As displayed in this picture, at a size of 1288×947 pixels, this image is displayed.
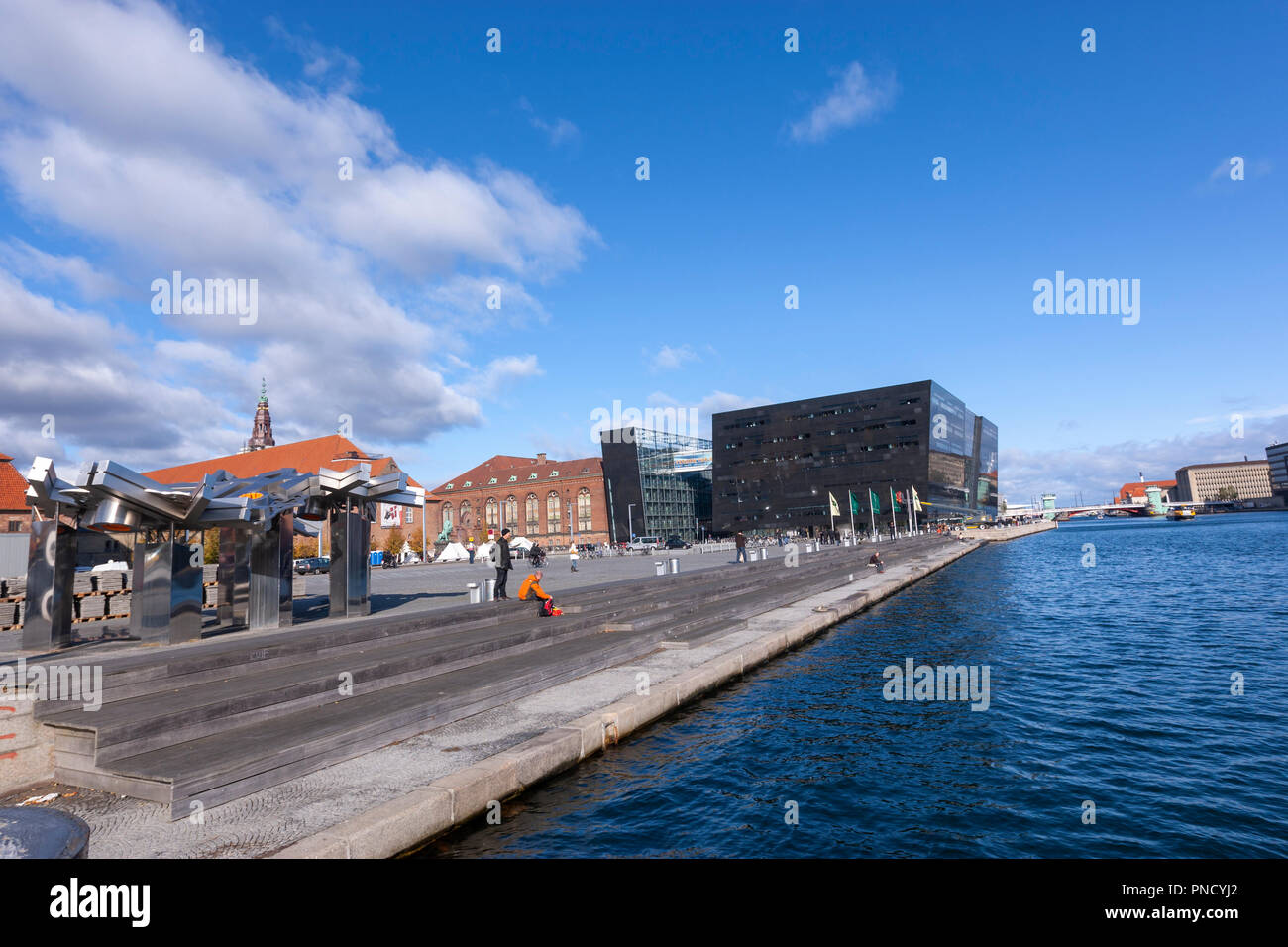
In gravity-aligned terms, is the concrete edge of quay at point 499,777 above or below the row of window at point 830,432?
below

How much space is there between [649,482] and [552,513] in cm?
1955

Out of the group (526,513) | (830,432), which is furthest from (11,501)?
(830,432)

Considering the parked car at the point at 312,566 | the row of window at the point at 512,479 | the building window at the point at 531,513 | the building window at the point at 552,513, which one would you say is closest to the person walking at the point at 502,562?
the parked car at the point at 312,566

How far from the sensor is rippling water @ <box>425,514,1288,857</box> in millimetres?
7285

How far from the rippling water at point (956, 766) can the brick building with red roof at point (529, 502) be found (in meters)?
106

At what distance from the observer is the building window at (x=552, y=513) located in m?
127

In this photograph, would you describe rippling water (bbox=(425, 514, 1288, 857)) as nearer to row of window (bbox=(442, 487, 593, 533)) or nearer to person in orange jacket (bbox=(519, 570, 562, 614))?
person in orange jacket (bbox=(519, 570, 562, 614))

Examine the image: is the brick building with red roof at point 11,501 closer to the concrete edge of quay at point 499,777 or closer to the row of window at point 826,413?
the concrete edge of quay at point 499,777

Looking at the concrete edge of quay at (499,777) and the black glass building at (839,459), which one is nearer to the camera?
the concrete edge of quay at (499,777)

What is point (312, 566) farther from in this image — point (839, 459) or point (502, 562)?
point (839, 459)

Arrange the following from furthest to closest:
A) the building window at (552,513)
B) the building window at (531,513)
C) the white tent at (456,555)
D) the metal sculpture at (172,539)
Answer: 1. the building window at (531,513)
2. the building window at (552,513)
3. the white tent at (456,555)
4. the metal sculpture at (172,539)

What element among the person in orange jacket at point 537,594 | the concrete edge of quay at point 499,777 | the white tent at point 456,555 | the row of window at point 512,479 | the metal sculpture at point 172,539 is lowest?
the white tent at point 456,555

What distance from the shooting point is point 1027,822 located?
25.7ft

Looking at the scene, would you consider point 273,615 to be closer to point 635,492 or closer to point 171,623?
point 171,623
